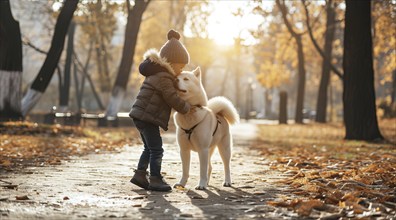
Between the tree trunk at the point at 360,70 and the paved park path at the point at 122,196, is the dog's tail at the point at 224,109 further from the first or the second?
the tree trunk at the point at 360,70

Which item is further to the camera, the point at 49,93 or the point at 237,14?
the point at 49,93

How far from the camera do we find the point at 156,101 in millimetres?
7262

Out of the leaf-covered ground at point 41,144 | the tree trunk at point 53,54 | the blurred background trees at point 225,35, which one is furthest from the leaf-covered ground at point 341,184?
the tree trunk at point 53,54

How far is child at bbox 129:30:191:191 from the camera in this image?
711 cm

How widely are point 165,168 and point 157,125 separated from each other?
292 centimetres

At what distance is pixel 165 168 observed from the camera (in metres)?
10.1

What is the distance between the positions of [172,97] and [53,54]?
1335 cm

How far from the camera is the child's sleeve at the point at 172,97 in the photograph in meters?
6.95

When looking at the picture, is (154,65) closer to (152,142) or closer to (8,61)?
(152,142)

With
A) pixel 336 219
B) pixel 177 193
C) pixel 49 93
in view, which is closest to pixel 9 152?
pixel 177 193

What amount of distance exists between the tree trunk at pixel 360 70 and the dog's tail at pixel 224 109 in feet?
33.6

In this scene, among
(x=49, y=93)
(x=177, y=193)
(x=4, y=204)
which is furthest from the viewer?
(x=49, y=93)

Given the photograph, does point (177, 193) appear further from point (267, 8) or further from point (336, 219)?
point (267, 8)

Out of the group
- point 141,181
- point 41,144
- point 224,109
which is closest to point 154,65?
point 224,109
